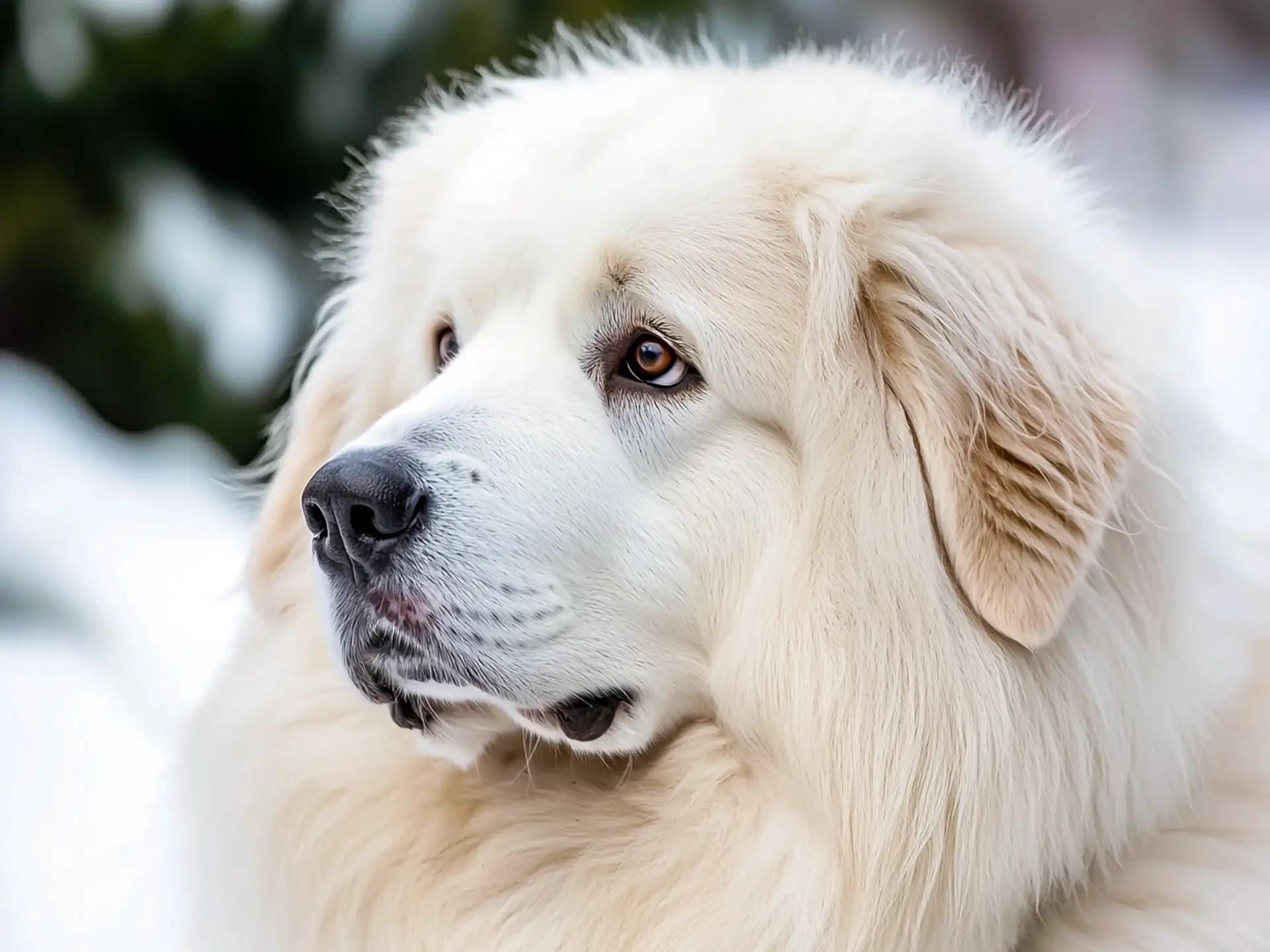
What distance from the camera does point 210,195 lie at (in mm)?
2549

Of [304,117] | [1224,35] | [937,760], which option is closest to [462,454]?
[937,760]

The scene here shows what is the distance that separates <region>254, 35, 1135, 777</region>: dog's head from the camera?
44.9 inches

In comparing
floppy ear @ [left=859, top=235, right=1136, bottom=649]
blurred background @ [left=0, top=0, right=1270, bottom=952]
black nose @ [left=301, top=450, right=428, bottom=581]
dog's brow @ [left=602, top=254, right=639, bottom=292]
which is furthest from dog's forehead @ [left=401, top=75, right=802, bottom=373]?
blurred background @ [left=0, top=0, right=1270, bottom=952]

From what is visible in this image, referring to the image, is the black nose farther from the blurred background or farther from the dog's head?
the blurred background

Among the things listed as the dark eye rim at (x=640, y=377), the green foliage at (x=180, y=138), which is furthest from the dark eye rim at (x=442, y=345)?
the green foliage at (x=180, y=138)

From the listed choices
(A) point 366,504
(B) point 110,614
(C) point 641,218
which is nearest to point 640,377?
(C) point 641,218

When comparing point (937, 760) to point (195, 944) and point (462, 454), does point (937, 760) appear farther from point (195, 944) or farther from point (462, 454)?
point (195, 944)

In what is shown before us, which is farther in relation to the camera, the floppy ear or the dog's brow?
the dog's brow

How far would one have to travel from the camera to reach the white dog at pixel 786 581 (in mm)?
1156

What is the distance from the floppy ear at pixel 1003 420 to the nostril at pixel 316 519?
573mm

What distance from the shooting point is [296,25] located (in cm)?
248

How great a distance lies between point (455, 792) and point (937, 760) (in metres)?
0.55

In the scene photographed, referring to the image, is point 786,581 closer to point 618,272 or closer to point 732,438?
point 732,438

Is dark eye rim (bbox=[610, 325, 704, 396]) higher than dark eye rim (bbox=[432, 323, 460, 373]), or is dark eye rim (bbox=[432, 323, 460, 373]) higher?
dark eye rim (bbox=[610, 325, 704, 396])
